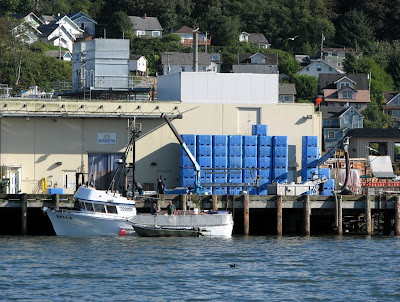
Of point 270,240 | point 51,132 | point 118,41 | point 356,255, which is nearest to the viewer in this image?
point 356,255

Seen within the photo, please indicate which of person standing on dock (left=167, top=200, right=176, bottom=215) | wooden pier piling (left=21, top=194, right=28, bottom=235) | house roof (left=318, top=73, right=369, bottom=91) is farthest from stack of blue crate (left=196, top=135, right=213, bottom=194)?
house roof (left=318, top=73, right=369, bottom=91)

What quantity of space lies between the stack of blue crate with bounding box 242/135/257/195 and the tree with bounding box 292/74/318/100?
8385 cm

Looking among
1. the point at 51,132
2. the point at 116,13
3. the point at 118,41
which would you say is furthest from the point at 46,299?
the point at 116,13

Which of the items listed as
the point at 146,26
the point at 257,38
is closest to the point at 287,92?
the point at 257,38

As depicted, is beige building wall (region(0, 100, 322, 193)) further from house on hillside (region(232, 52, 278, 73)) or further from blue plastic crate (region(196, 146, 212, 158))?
house on hillside (region(232, 52, 278, 73))

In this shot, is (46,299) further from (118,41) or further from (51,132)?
(118,41)

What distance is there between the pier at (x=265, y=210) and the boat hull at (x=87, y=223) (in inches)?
49.5

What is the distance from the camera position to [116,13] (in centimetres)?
17238

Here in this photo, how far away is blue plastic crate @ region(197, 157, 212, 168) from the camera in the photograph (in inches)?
2608

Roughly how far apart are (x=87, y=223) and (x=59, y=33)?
372 feet

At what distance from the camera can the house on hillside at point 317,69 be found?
6324 inches

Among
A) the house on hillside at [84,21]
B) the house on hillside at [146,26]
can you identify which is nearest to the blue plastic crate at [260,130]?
the house on hillside at [146,26]

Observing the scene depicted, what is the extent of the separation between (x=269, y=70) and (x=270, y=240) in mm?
84151

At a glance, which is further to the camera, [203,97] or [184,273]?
[203,97]
